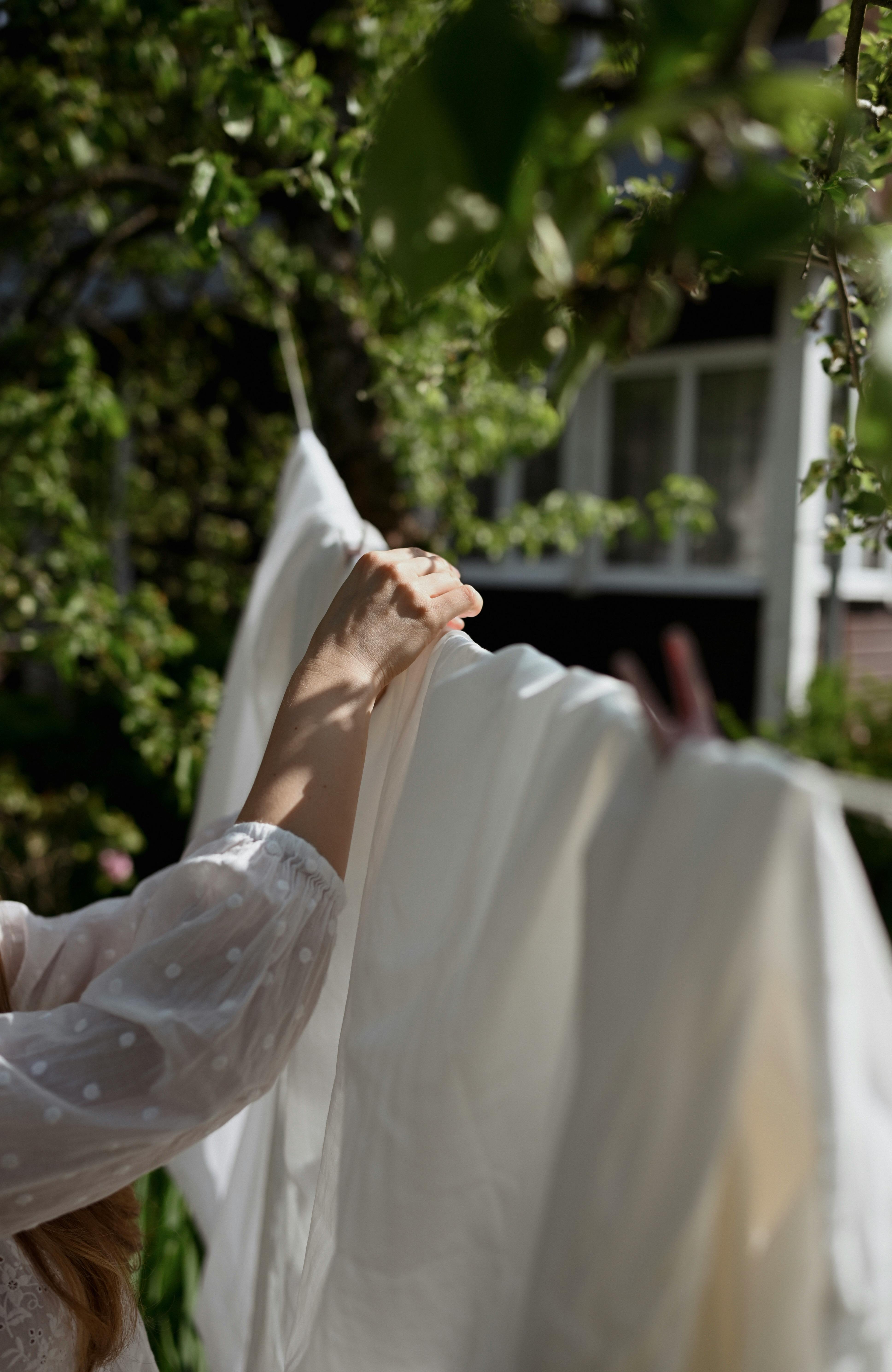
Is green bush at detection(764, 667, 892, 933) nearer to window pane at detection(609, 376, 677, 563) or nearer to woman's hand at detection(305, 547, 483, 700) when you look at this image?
window pane at detection(609, 376, 677, 563)

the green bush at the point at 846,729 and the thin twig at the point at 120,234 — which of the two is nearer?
the thin twig at the point at 120,234

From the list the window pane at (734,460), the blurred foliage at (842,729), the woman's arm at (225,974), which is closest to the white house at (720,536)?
the window pane at (734,460)

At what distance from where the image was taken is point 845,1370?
1.40 feet

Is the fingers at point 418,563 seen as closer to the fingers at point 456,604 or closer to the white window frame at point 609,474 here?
the fingers at point 456,604

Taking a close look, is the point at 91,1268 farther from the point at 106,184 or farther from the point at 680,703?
the point at 106,184

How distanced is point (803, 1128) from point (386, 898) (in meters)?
0.35

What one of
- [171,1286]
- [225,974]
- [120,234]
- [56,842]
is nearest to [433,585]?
[225,974]

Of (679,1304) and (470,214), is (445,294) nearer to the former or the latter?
(470,214)

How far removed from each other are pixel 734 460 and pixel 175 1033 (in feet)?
18.0

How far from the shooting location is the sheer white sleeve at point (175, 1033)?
72 cm

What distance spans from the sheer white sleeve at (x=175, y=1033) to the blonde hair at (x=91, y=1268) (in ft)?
0.78

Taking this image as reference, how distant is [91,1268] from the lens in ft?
3.25

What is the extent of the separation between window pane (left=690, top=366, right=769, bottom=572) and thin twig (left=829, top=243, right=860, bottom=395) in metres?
4.94

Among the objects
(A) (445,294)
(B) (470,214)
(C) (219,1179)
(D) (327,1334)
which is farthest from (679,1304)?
(A) (445,294)
